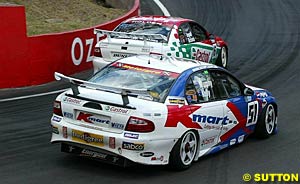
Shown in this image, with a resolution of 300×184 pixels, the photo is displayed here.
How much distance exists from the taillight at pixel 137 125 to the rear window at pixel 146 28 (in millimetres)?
6457

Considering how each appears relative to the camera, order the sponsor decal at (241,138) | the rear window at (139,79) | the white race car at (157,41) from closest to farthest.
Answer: the rear window at (139,79) < the sponsor decal at (241,138) < the white race car at (157,41)

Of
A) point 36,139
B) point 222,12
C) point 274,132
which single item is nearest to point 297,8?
point 222,12

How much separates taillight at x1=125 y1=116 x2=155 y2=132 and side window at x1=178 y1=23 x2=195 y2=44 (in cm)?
674

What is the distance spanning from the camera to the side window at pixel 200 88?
324 inches

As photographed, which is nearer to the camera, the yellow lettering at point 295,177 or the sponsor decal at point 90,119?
the sponsor decal at point 90,119

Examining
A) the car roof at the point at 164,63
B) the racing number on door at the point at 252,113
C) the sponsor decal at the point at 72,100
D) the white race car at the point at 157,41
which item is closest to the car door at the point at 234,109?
the racing number on door at the point at 252,113

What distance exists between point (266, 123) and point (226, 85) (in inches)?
44.7

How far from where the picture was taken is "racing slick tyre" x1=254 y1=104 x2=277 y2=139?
9.58 meters

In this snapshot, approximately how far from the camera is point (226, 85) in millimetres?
9023

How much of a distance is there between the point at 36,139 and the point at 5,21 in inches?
191

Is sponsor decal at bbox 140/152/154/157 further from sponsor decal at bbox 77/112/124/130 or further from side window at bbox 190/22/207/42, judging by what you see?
side window at bbox 190/22/207/42

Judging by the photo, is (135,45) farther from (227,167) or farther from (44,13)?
(44,13)

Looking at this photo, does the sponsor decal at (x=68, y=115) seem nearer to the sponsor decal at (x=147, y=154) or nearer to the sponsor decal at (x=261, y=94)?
the sponsor decal at (x=147, y=154)

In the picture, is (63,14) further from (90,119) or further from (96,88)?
(90,119)
